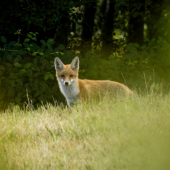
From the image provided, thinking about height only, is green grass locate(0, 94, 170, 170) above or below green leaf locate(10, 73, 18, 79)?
below

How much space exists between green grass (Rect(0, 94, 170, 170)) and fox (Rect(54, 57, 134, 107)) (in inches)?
51.4

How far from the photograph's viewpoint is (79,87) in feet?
23.2

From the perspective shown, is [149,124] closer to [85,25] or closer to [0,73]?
[0,73]

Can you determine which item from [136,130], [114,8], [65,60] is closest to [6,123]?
[136,130]

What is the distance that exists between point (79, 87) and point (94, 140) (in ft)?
9.76

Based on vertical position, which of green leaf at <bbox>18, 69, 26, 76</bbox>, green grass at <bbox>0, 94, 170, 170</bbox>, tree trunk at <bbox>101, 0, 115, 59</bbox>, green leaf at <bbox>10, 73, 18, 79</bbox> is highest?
tree trunk at <bbox>101, 0, 115, 59</bbox>

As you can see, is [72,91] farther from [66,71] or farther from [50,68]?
[50,68]

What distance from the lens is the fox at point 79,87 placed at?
693cm

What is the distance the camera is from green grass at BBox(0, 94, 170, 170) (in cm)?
365

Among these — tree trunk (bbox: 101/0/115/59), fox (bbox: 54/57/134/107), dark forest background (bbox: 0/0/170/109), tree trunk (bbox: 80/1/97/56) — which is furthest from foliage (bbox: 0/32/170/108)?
tree trunk (bbox: 80/1/97/56)

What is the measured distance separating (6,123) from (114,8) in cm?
720

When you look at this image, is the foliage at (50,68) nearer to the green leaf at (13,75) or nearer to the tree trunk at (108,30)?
the green leaf at (13,75)

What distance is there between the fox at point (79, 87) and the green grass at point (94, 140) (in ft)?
4.28

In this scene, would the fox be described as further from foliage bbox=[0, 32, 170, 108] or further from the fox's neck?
foliage bbox=[0, 32, 170, 108]
